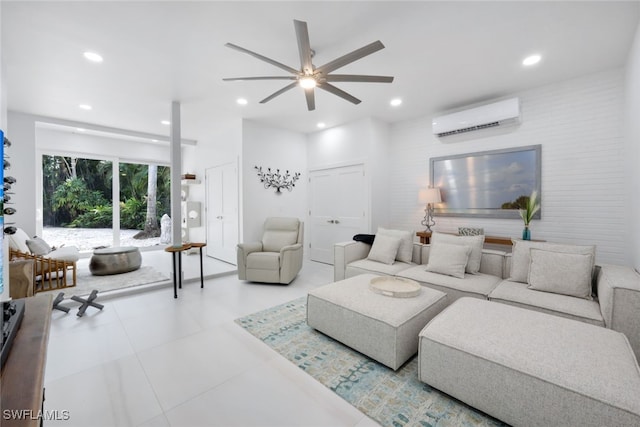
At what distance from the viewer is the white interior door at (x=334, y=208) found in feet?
15.8

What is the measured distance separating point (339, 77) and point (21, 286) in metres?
3.57

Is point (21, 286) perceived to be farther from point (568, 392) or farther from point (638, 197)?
point (638, 197)

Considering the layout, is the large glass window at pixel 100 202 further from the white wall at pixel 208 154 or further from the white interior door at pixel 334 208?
the white interior door at pixel 334 208

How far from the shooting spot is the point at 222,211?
553 centimetres

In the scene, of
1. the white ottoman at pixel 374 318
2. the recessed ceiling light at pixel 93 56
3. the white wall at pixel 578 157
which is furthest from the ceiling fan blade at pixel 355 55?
the white wall at pixel 578 157

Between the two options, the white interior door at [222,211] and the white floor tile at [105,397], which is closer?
the white floor tile at [105,397]

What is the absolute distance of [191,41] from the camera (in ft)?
8.24

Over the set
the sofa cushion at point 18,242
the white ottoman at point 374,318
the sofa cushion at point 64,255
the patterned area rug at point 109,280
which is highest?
the sofa cushion at point 18,242

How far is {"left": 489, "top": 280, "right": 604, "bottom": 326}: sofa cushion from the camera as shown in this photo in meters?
1.94

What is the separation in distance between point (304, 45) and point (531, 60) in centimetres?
258

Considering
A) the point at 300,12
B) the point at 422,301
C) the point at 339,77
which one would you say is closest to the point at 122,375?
the point at 422,301

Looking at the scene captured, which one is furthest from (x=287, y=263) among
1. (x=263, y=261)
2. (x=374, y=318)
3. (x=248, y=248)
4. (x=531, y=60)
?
(x=531, y=60)

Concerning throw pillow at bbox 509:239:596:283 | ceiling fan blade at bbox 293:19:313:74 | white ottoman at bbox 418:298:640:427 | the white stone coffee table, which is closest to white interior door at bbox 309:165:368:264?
throw pillow at bbox 509:239:596:283

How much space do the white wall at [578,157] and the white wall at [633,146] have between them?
9.2 inches
